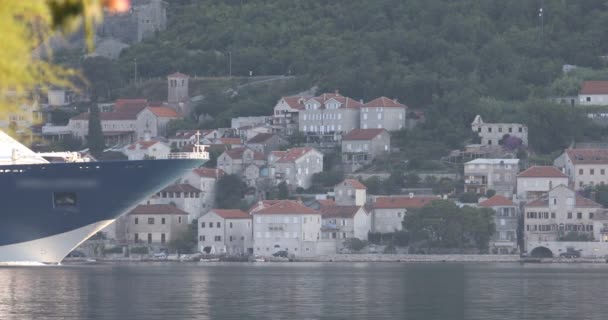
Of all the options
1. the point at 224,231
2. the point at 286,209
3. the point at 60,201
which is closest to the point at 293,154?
the point at 224,231

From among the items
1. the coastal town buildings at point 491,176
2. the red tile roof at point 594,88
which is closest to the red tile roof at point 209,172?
the coastal town buildings at point 491,176

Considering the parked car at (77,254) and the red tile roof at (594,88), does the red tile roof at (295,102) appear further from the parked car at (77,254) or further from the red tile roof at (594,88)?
the parked car at (77,254)

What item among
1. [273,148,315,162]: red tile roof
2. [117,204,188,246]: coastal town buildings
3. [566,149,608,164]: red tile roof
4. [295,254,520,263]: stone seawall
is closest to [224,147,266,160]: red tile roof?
[273,148,315,162]: red tile roof

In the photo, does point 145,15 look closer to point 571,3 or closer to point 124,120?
point 124,120

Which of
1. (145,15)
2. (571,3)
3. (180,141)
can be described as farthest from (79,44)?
(571,3)

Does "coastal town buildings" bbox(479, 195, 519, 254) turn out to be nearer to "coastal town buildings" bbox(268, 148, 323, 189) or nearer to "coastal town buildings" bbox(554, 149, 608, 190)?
"coastal town buildings" bbox(554, 149, 608, 190)
